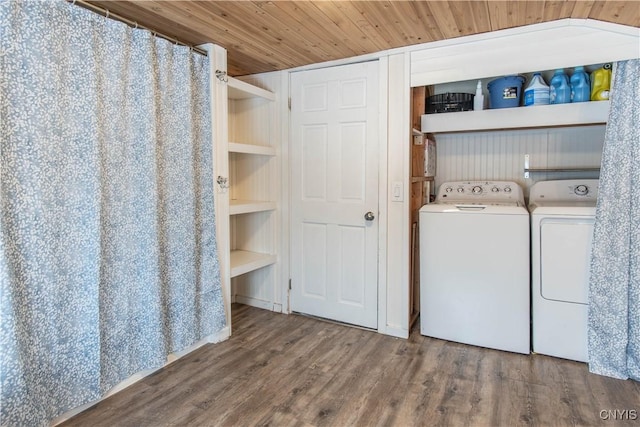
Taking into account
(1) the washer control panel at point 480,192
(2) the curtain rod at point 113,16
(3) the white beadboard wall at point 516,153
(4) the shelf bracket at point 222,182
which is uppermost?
(2) the curtain rod at point 113,16

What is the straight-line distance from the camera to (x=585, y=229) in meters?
2.39

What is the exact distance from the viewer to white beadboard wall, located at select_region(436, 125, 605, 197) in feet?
9.68

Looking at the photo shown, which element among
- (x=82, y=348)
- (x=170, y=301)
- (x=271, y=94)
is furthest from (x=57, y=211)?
(x=271, y=94)

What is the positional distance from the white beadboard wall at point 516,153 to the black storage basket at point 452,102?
0.38 meters

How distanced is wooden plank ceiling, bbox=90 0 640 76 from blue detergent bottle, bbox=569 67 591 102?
1.46ft

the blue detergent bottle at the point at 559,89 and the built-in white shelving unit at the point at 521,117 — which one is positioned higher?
the blue detergent bottle at the point at 559,89

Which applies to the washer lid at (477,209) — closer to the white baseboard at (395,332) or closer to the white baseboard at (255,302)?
the white baseboard at (395,332)

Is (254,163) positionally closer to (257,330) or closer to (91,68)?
(257,330)

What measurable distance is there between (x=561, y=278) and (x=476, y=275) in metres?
0.51

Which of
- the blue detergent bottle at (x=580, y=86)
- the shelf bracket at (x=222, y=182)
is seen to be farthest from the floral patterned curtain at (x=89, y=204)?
the blue detergent bottle at (x=580, y=86)

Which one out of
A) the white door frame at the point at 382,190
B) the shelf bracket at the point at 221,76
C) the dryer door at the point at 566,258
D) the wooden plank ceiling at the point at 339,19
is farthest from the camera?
the white door frame at the point at 382,190

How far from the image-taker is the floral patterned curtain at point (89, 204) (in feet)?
5.25

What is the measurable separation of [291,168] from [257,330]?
139 cm

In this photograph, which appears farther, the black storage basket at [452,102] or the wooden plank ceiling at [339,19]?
the black storage basket at [452,102]
